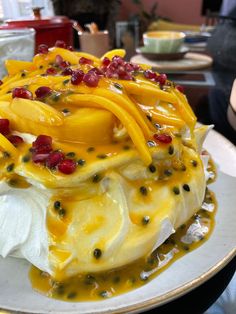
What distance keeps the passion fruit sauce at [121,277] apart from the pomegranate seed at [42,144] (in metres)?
0.36

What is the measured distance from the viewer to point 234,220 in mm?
1179

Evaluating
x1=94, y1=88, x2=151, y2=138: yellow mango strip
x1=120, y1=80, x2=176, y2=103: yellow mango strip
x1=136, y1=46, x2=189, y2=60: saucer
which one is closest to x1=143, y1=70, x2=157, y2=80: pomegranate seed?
x1=120, y1=80, x2=176, y2=103: yellow mango strip

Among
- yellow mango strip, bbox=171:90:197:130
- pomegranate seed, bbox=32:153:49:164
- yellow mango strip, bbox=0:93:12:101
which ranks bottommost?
yellow mango strip, bbox=171:90:197:130

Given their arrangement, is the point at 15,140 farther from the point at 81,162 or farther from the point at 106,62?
the point at 106,62

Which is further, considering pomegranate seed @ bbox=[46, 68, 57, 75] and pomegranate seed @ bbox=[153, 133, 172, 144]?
pomegranate seed @ bbox=[46, 68, 57, 75]

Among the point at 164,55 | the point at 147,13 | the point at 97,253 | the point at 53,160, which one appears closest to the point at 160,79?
the point at 53,160

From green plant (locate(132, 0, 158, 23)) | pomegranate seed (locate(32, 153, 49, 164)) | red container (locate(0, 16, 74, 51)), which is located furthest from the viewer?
green plant (locate(132, 0, 158, 23))

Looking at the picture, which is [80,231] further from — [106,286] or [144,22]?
[144,22]

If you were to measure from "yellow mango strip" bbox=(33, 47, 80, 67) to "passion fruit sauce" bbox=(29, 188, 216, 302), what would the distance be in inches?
32.2

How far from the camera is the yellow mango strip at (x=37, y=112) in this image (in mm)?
1059

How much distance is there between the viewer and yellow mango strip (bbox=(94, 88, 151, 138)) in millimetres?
1092

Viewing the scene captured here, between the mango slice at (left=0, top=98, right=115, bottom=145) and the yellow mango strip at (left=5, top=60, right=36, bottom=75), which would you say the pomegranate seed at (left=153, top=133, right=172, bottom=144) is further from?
the yellow mango strip at (left=5, top=60, right=36, bottom=75)

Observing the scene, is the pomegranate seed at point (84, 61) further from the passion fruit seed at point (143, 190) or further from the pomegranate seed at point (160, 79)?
the passion fruit seed at point (143, 190)

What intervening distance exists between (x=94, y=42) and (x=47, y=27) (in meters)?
0.43
